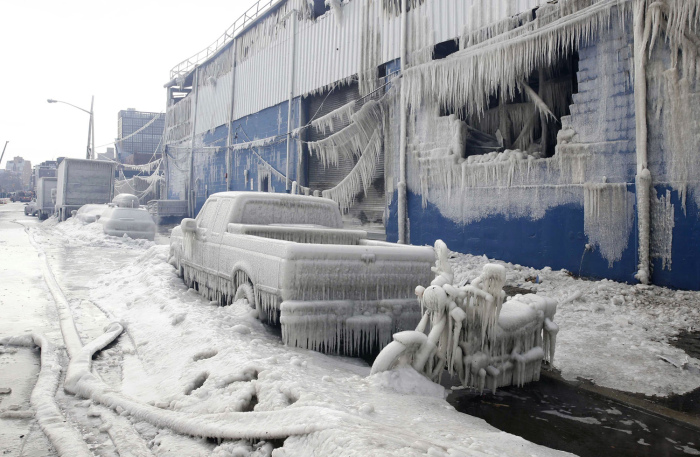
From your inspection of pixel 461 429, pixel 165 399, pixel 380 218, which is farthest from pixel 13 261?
pixel 461 429

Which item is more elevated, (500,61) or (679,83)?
(500,61)

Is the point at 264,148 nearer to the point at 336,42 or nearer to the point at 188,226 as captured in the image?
the point at 336,42

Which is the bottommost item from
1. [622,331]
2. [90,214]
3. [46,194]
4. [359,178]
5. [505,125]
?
[622,331]

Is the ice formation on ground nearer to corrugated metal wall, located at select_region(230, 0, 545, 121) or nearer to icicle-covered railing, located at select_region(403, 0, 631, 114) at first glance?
icicle-covered railing, located at select_region(403, 0, 631, 114)

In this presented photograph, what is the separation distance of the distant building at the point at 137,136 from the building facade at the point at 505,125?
33.7 metres

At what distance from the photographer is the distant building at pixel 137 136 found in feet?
161

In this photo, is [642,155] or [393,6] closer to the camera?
[642,155]

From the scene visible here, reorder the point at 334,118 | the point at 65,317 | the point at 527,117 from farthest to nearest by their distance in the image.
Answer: the point at 334,118 < the point at 527,117 < the point at 65,317

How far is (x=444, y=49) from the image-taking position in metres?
12.9

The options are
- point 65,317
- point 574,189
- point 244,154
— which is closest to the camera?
point 65,317

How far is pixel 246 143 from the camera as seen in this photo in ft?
74.8

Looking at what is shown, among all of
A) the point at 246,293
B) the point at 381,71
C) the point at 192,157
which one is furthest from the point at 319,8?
the point at 246,293

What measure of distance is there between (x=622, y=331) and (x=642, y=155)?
3317 millimetres

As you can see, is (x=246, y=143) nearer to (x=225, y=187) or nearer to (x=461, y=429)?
(x=225, y=187)
